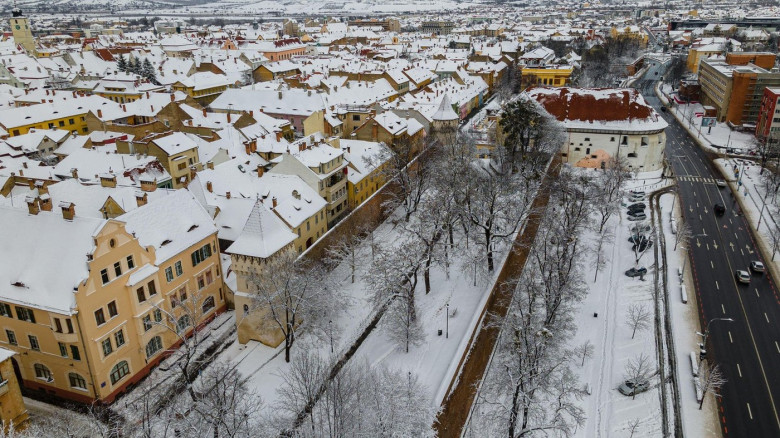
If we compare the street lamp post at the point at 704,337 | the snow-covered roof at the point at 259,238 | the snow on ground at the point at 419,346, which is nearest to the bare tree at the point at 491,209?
the snow on ground at the point at 419,346

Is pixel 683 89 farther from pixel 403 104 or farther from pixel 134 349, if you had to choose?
pixel 134 349

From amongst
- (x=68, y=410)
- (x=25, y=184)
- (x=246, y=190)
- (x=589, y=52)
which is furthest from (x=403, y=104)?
(x=589, y=52)

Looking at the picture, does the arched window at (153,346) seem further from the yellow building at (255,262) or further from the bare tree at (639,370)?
the bare tree at (639,370)

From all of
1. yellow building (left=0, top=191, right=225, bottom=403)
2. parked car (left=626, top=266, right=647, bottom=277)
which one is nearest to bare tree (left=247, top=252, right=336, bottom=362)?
yellow building (left=0, top=191, right=225, bottom=403)

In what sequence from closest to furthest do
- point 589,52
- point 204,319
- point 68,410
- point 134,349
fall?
point 68,410
point 134,349
point 204,319
point 589,52

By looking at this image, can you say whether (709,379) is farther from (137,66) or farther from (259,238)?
(137,66)

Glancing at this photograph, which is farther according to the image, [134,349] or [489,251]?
[489,251]

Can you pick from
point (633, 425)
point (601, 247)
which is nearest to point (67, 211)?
point (633, 425)
